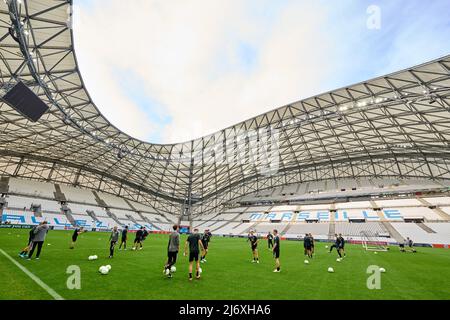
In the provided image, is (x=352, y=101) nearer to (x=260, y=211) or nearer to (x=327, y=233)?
(x=327, y=233)

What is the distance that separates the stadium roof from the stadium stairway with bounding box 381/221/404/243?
1350 centimetres

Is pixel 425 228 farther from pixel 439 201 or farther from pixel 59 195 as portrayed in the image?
pixel 59 195

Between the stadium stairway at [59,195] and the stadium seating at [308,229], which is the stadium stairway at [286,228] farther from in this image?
the stadium stairway at [59,195]

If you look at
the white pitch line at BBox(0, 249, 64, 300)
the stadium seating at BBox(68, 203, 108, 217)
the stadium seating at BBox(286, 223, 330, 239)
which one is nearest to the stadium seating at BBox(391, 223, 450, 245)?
the stadium seating at BBox(286, 223, 330, 239)

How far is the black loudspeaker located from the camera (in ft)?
54.4

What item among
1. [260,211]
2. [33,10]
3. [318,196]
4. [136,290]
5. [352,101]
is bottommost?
[136,290]

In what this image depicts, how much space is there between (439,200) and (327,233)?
67.1 feet

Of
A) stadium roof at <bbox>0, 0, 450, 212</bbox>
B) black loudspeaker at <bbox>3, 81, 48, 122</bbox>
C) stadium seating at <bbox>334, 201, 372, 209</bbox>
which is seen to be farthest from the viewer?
stadium seating at <bbox>334, 201, 372, 209</bbox>

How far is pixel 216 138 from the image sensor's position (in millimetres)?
39250

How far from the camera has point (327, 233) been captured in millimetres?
41562

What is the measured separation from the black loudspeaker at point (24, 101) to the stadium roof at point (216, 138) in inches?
83.3

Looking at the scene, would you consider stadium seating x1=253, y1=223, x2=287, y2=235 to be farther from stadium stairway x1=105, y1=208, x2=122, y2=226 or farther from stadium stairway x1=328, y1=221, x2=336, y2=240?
stadium stairway x1=105, y1=208, x2=122, y2=226
